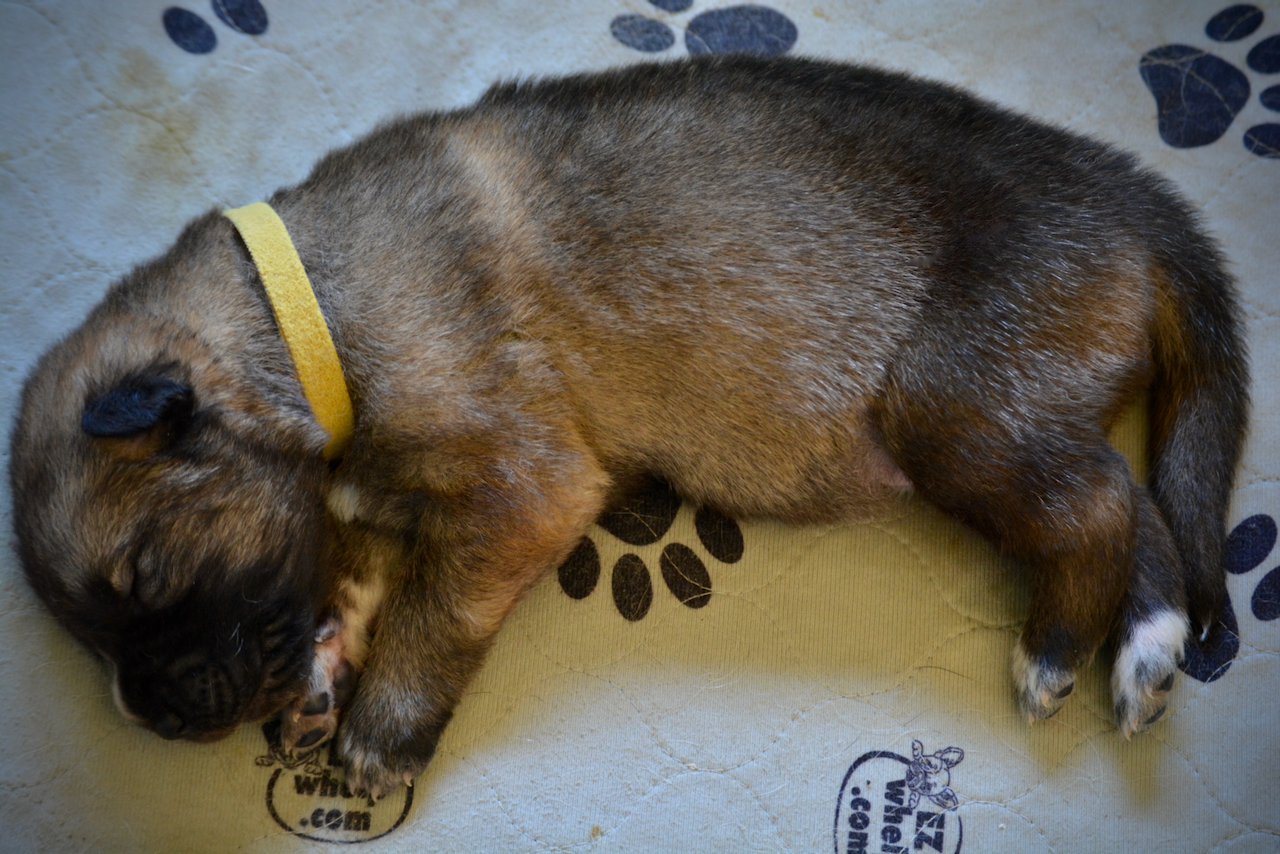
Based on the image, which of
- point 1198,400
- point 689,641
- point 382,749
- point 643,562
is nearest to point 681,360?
point 643,562

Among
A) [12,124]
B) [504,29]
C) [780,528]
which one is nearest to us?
[780,528]

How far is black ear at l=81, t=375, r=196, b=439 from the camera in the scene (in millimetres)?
1742

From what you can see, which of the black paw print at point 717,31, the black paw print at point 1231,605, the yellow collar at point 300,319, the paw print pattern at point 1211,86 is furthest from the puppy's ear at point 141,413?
the paw print pattern at point 1211,86

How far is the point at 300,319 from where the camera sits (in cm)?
200

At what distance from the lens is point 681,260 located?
2.08 metres

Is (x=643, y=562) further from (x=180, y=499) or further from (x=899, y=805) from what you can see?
(x=180, y=499)

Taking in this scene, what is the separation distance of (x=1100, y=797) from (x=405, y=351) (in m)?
1.70

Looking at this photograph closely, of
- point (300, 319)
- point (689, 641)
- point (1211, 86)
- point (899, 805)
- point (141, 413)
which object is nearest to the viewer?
point (141, 413)

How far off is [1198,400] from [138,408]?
2119mm

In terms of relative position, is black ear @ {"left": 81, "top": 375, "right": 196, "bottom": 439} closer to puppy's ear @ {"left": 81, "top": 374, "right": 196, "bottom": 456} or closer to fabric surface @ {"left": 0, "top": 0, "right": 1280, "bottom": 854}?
puppy's ear @ {"left": 81, "top": 374, "right": 196, "bottom": 456}

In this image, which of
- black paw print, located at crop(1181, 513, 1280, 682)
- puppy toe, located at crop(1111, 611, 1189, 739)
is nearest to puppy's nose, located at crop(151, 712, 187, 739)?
puppy toe, located at crop(1111, 611, 1189, 739)

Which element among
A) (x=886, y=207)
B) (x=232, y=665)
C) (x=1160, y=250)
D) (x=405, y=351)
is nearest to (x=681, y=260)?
(x=886, y=207)

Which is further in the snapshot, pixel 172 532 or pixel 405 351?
pixel 405 351

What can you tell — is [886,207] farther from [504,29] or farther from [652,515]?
[504,29]
